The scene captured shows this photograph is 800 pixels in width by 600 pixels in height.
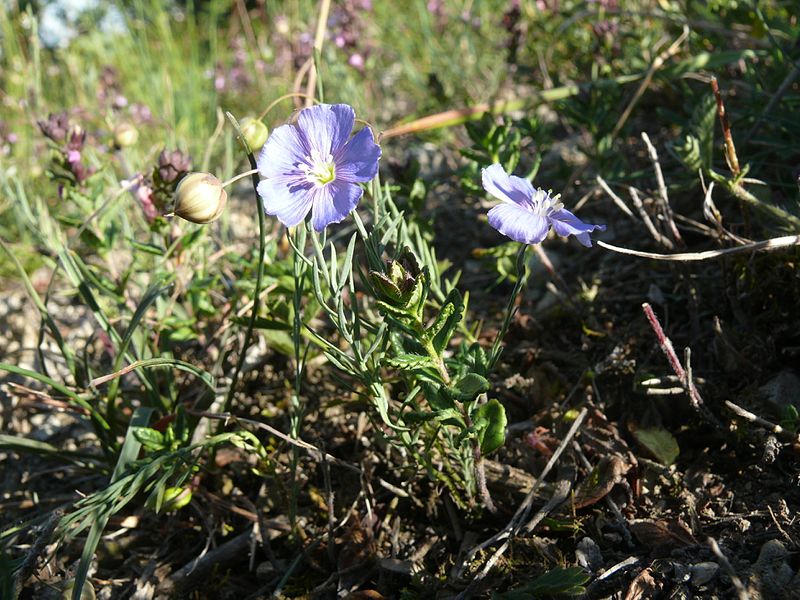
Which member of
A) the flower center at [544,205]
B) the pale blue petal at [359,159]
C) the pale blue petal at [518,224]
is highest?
the pale blue petal at [359,159]

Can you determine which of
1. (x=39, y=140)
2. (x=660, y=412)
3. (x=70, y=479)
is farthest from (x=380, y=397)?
(x=39, y=140)

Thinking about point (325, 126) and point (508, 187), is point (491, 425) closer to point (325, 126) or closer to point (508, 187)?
point (508, 187)

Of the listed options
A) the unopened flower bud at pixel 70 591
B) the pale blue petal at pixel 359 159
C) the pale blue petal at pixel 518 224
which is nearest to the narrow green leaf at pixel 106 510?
the unopened flower bud at pixel 70 591

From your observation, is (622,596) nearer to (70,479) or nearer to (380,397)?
(380,397)

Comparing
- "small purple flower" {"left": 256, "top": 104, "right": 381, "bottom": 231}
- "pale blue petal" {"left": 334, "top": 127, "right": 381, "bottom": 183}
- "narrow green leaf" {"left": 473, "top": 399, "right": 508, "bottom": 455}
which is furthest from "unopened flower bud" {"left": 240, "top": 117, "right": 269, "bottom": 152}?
"narrow green leaf" {"left": 473, "top": 399, "right": 508, "bottom": 455}

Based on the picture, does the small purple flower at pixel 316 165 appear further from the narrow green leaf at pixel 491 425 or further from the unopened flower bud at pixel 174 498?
the unopened flower bud at pixel 174 498
